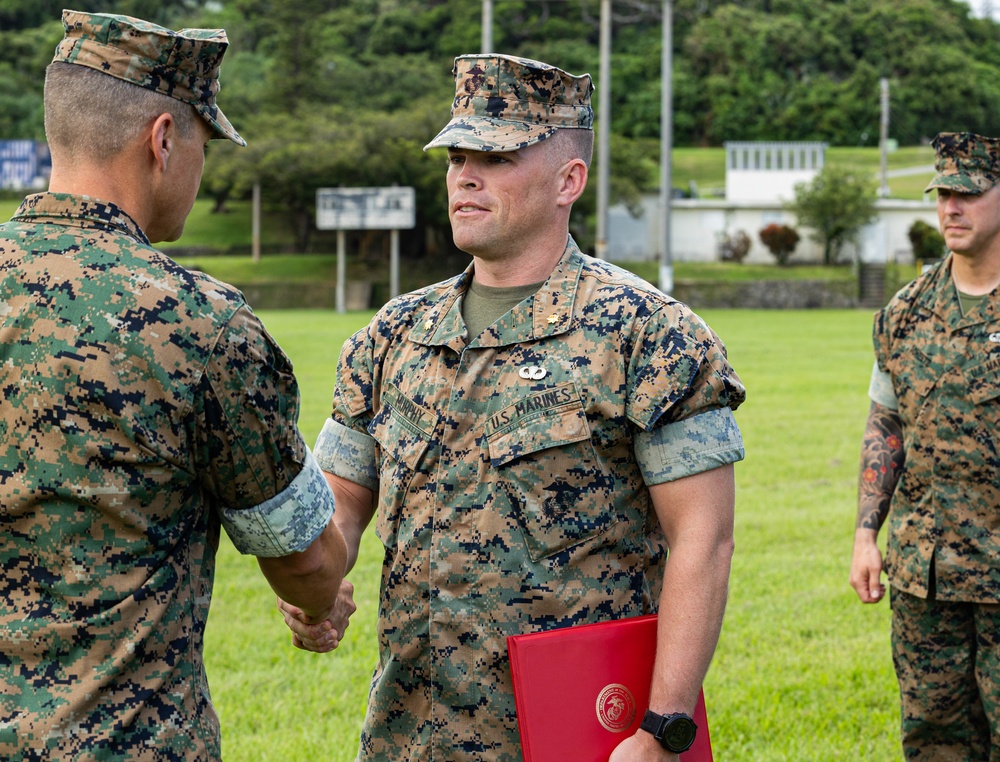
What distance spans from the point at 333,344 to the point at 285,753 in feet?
69.2

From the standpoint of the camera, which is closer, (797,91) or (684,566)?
(684,566)

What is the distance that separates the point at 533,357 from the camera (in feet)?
9.48

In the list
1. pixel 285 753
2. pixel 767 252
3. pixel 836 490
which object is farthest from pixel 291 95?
pixel 285 753

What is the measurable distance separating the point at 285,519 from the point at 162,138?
769 mm

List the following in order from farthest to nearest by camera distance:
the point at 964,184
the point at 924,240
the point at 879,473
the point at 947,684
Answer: the point at 924,240 < the point at 879,473 < the point at 964,184 < the point at 947,684

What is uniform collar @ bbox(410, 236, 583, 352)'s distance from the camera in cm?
290

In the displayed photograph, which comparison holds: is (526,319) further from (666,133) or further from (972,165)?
(666,133)

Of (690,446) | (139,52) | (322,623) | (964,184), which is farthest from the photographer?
(964,184)

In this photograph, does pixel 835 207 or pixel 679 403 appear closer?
pixel 679 403

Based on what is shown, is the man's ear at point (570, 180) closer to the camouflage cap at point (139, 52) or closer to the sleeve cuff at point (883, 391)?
the camouflage cap at point (139, 52)

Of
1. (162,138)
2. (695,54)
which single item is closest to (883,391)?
(162,138)

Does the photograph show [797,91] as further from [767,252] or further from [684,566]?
A: [684,566]

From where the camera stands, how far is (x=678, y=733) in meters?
2.63

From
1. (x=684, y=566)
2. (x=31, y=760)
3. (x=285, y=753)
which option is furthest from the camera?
(x=285, y=753)
